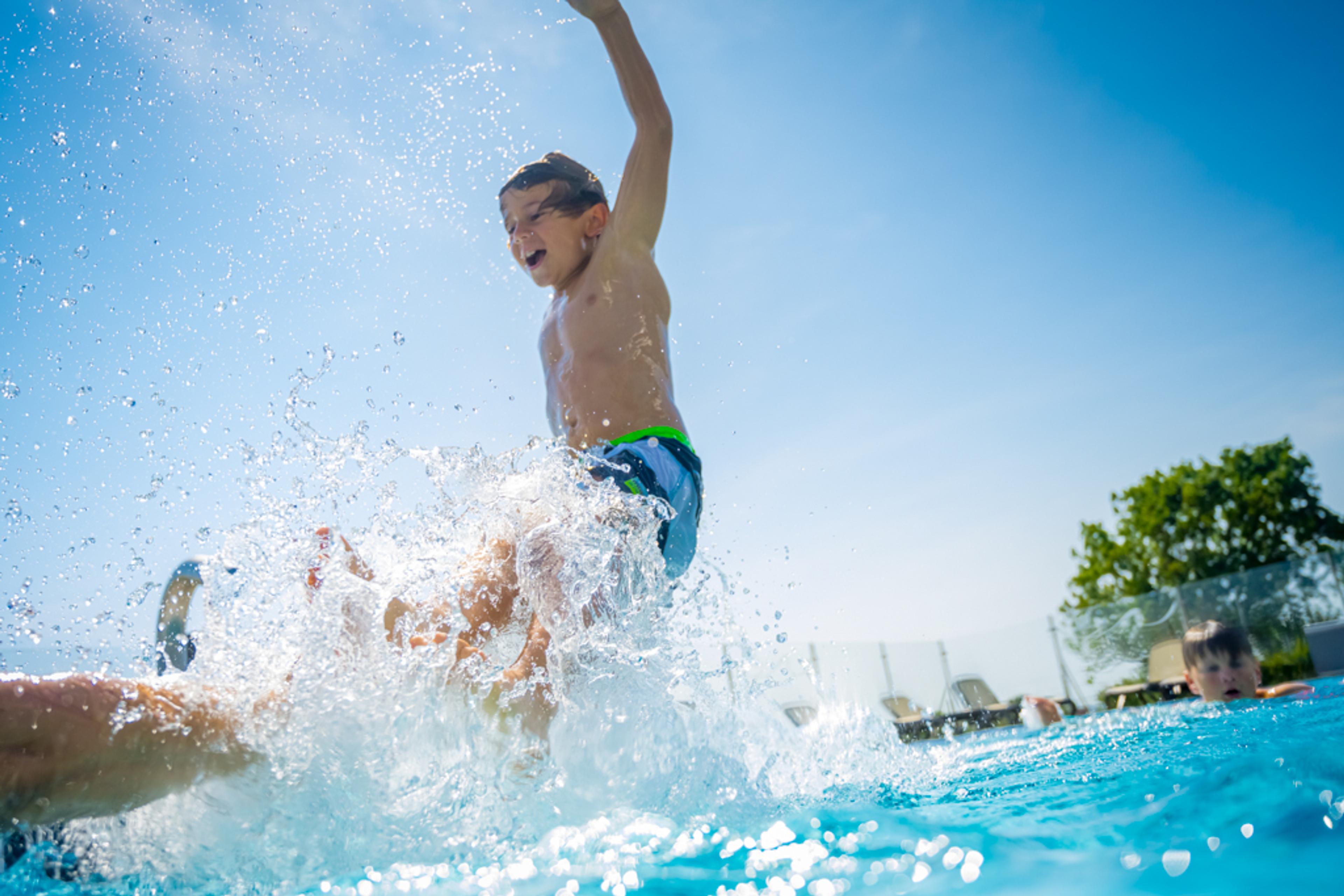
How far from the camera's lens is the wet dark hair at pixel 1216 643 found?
15.1 ft

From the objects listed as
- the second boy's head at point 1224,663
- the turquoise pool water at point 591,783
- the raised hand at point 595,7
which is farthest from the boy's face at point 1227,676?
the raised hand at point 595,7

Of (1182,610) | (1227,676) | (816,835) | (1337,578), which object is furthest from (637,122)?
(1337,578)

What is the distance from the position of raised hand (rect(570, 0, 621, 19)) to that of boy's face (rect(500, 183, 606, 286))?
649 millimetres

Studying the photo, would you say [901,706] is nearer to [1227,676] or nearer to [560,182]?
[1227,676]

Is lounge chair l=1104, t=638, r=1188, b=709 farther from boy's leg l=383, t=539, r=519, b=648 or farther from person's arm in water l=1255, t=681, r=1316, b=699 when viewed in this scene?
boy's leg l=383, t=539, r=519, b=648

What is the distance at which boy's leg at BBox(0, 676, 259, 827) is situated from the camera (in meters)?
1.31

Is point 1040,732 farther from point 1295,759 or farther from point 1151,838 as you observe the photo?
point 1151,838

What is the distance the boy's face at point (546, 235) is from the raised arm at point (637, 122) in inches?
10.3

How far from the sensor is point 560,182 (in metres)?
3.13

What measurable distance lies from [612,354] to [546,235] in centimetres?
73

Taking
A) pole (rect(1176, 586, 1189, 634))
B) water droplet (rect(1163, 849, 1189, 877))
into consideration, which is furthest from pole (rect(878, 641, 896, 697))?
water droplet (rect(1163, 849, 1189, 877))

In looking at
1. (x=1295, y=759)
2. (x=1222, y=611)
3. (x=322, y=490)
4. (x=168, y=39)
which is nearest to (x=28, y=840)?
(x=322, y=490)

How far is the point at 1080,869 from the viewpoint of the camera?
3.38 feet

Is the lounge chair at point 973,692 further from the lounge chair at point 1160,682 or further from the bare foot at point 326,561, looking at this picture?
the bare foot at point 326,561
